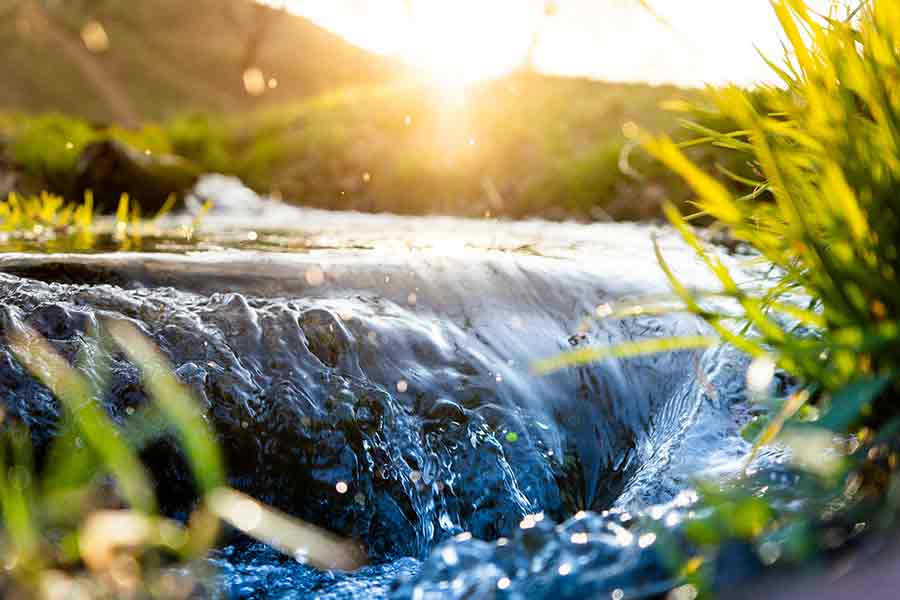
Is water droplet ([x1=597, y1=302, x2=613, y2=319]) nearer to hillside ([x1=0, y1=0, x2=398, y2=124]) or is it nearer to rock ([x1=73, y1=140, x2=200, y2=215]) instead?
rock ([x1=73, y1=140, x2=200, y2=215])

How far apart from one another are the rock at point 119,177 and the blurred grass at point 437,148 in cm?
122

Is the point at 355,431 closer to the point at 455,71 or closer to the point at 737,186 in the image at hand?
the point at 737,186

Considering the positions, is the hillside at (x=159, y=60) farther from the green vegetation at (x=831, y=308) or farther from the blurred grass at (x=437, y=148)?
the green vegetation at (x=831, y=308)

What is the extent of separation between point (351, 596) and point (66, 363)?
74 centimetres

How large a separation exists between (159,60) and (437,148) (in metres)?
27.5

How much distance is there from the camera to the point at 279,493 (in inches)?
66.4

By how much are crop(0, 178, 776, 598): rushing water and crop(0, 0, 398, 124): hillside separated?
29251mm

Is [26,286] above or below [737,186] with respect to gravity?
below

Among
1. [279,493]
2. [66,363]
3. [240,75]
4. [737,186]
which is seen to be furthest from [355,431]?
[240,75]

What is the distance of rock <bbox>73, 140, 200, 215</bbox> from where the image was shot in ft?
28.0

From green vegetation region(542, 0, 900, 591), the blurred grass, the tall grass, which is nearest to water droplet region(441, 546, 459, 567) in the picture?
green vegetation region(542, 0, 900, 591)

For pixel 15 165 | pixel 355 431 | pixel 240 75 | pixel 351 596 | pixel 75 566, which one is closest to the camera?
pixel 75 566

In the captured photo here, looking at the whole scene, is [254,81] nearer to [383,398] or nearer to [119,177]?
[119,177]

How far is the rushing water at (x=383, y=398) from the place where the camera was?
168cm
